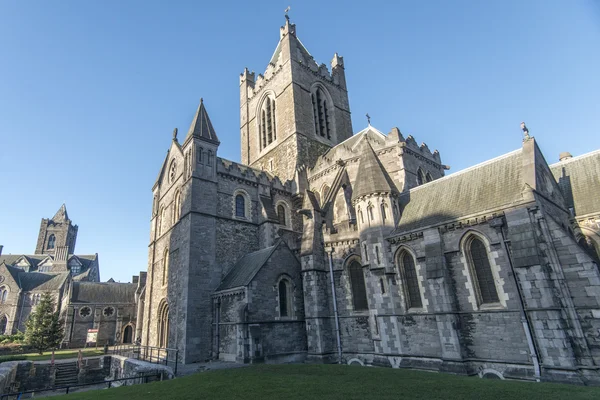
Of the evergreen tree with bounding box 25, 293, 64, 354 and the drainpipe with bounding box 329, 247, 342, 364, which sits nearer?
the drainpipe with bounding box 329, 247, 342, 364

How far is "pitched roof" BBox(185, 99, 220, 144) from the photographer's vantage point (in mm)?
22453

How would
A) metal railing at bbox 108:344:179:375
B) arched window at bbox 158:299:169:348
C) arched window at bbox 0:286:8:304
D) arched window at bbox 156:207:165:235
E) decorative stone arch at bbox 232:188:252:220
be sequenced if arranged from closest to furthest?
1. metal railing at bbox 108:344:179:375
2. arched window at bbox 158:299:169:348
3. decorative stone arch at bbox 232:188:252:220
4. arched window at bbox 156:207:165:235
5. arched window at bbox 0:286:8:304

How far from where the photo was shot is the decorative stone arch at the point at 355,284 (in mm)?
18333

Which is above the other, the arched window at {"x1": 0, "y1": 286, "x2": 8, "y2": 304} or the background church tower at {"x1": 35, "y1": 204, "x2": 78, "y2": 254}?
the background church tower at {"x1": 35, "y1": 204, "x2": 78, "y2": 254}

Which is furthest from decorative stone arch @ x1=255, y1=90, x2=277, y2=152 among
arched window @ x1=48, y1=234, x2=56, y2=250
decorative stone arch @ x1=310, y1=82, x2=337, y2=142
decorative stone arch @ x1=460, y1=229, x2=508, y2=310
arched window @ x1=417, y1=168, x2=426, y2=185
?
arched window @ x1=48, y1=234, x2=56, y2=250

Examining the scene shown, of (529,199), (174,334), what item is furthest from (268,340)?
(529,199)

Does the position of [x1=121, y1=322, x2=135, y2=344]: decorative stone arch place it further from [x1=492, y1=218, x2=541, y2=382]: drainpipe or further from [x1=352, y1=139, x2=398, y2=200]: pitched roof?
[x1=492, y1=218, x2=541, y2=382]: drainpipe

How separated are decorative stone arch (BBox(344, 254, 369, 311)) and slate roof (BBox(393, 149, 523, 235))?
3171mm

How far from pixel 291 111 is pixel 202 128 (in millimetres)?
10740

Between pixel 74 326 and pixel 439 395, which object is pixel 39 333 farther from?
pixel 439 395

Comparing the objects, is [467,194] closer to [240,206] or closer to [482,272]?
[482,272]

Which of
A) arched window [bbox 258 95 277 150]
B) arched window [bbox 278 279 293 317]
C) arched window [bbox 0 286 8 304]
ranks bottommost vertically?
arched window [bbox 278 279 293 317]

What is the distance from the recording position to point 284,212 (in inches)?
1022

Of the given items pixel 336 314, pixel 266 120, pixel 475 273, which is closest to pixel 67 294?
pixel 266 120
